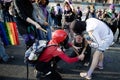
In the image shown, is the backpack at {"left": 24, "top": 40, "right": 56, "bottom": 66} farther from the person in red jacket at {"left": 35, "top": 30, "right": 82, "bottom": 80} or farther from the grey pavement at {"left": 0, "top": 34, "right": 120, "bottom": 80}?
the grey pavement at {"left": 0, "top": 34, "right": 120, "bottom": 80}

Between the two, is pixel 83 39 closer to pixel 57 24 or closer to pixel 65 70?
pixel 65 70

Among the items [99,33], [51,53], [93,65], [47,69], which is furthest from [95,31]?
[47,69]

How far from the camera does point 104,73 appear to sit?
599 cm

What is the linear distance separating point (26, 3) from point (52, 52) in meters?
1.00

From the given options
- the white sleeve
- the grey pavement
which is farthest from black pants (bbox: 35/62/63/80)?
the white sleeve

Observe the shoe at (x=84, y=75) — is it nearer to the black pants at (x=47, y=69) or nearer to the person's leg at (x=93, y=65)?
the person's leg at (x=93, y=65)

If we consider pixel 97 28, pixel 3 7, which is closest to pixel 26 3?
pixel 97 28

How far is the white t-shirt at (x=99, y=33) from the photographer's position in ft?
16.3

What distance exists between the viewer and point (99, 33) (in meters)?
5.09

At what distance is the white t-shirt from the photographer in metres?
4.96

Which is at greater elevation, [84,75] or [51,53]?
[51,53]

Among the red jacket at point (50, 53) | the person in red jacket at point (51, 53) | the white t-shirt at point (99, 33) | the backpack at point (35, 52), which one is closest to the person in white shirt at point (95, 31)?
the white t-shirt at point (99, 33)

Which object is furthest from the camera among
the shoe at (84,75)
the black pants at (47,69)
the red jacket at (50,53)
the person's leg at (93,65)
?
the shoe at (84,75)

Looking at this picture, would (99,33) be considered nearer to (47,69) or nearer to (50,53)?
(50,53)
